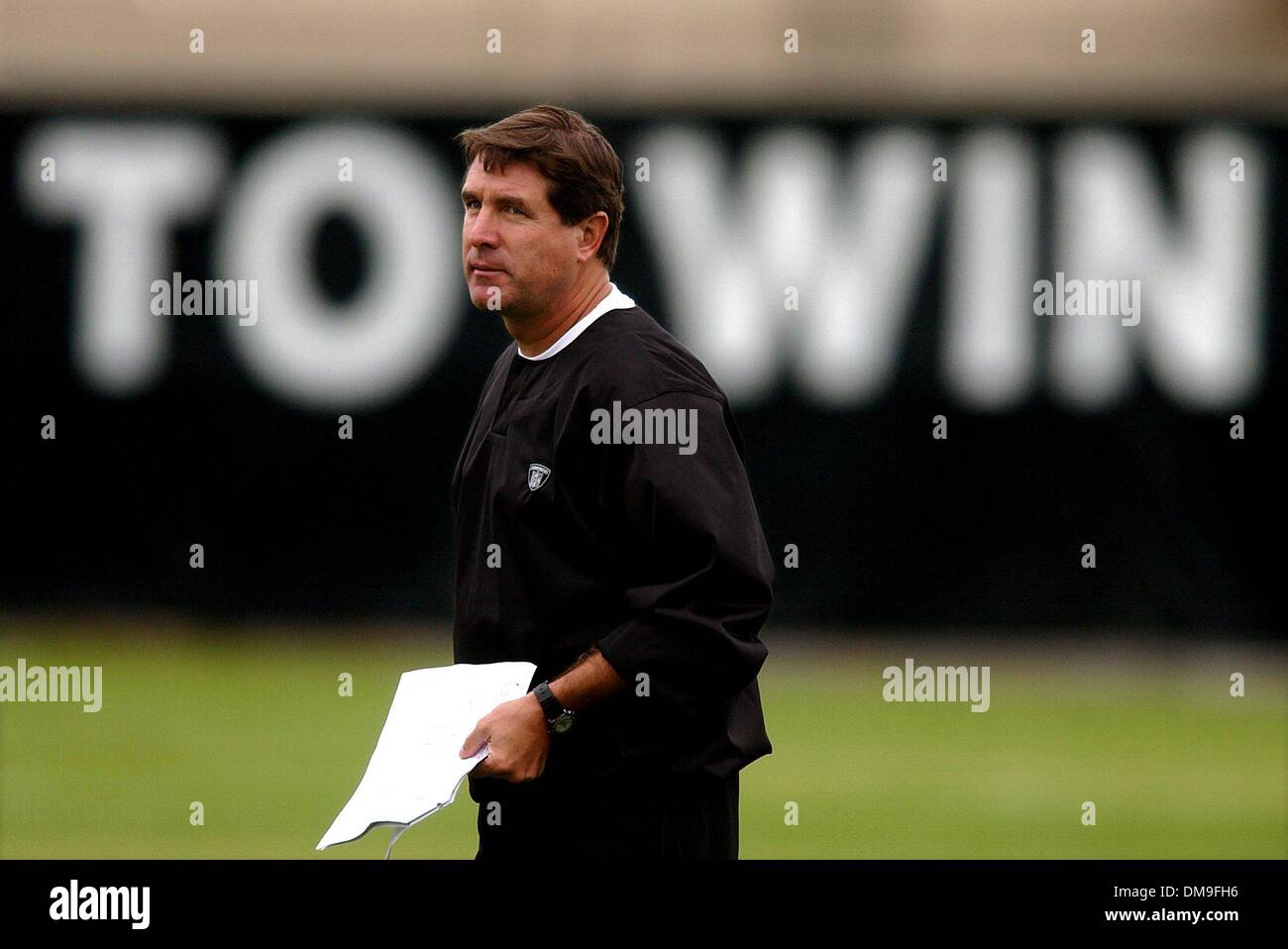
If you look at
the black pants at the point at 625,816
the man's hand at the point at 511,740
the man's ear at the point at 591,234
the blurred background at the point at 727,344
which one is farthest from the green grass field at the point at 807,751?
the man's ear at the point at 591,234

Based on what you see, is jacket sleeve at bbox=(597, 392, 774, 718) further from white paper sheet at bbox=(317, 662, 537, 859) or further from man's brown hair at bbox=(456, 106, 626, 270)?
man's brown hair at bbox=(456, 106, 626, 270)

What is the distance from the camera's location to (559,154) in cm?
298

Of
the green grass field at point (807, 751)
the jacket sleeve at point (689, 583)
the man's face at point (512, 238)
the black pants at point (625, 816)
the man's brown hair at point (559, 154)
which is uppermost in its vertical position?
the man's brown hair at point (559, 154)

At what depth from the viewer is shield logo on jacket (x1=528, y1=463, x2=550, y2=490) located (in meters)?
2.91

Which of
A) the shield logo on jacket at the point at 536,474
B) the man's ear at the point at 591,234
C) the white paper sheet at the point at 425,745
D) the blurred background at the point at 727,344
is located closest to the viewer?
the white paper sheet at the point at 425,745

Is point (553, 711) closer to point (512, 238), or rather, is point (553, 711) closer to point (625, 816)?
point (625, 816)

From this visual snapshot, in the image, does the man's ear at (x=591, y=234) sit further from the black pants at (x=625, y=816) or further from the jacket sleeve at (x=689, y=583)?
the black pants at (x=625, y=816)

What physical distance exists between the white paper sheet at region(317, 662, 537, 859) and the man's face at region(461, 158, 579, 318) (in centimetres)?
68

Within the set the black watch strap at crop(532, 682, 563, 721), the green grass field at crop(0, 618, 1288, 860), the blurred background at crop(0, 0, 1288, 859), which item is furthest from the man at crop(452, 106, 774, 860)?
the blurred background at crop(0, 0, 1288, 859)

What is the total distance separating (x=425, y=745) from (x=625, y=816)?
1.26 ft

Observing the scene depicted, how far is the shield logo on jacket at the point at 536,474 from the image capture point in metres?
2.91

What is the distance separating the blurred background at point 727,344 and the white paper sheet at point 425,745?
241 inches

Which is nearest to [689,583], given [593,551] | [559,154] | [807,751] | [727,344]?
[593,551]

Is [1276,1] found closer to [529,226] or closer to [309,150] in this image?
[309,150]
